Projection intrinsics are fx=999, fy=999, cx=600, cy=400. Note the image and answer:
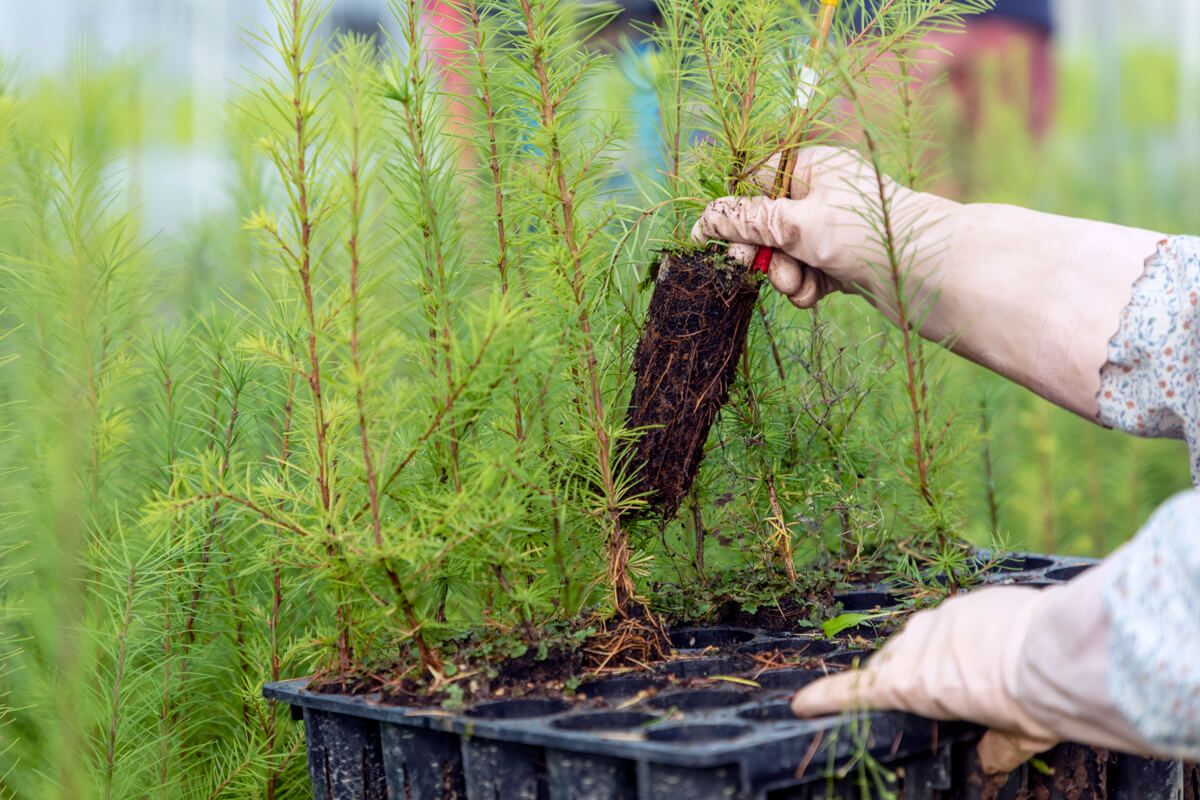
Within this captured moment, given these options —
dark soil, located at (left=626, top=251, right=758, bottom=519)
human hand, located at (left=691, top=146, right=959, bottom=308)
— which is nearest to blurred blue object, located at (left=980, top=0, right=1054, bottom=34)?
human hand, located at (left=691, top=146, right=959, bottom=308)

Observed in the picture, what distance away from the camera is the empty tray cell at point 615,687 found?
0.85 meters

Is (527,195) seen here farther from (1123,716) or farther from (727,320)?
(1123,716)

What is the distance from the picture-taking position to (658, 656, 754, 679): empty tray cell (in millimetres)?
896

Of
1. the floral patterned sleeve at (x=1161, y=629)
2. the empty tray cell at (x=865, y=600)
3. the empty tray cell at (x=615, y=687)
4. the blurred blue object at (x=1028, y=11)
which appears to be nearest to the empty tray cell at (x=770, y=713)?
the empty tray cell at (x=615, y=687)

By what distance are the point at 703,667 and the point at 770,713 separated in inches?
6.0

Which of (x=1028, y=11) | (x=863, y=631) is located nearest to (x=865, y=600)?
(x=863, y=631)

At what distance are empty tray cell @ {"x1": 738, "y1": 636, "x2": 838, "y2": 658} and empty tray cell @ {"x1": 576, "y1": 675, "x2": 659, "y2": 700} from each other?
149 millimetres

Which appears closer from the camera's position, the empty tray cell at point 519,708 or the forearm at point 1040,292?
the empty tray cell at point 519,708

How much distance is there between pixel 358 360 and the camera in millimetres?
796

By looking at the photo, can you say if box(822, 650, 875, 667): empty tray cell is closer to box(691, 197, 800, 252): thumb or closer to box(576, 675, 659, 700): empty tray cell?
box(576, 675, 659, 700): empty tray cell

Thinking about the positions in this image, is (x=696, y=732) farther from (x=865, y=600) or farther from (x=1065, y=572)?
(x=1065, y=572)

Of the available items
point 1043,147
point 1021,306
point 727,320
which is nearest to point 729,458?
point 727,320

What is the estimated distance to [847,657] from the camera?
0.93 m

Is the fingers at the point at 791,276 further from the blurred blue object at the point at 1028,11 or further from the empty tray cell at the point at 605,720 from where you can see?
the blurred blue object at the point at 1028,11
